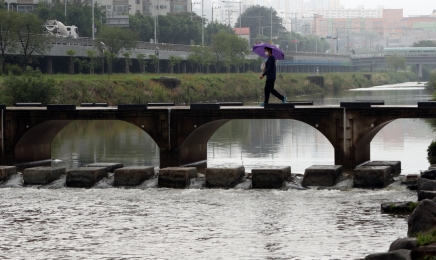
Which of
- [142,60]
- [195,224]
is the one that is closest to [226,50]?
[142,60]

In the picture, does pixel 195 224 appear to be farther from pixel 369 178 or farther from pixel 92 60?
pixel 92 60

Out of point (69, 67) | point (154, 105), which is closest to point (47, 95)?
point (154, 105)

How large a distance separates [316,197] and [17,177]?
12.3 meters

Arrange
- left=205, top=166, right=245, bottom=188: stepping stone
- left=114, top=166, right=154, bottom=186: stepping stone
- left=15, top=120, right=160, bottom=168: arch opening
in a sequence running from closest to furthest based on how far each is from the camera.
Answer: left=205, top=166, right=245, bottom=188: stepping stone, left=114, top=166, right=154, bottom=186: stepping stone, left=15, top=120, right=160, bottom=168: arch opening

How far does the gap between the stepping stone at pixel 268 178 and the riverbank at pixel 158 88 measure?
35.3m

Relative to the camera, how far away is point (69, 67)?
112 meters

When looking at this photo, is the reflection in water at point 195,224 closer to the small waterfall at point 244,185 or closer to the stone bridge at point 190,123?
the small waterfall at point 244,185

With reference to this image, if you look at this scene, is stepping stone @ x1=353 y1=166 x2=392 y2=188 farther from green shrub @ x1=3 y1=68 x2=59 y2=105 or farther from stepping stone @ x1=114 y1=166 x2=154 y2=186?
green shrub @ x1=3 y1=68 x2=59 y2=105

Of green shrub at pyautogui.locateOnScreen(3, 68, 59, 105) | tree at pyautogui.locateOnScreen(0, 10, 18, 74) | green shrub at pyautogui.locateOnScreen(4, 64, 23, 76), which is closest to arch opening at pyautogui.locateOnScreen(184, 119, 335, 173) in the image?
green shrub at pyautogui.locateOnScreen(3, 68, 59, 105)

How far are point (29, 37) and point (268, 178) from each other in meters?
65.7

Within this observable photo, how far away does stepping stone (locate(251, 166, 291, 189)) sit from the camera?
3441 centimetres

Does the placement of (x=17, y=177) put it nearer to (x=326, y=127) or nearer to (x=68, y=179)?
(x=68, y=179)

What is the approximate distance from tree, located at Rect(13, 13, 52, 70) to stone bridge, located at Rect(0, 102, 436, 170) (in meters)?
53.4

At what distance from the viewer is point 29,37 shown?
314 feet
